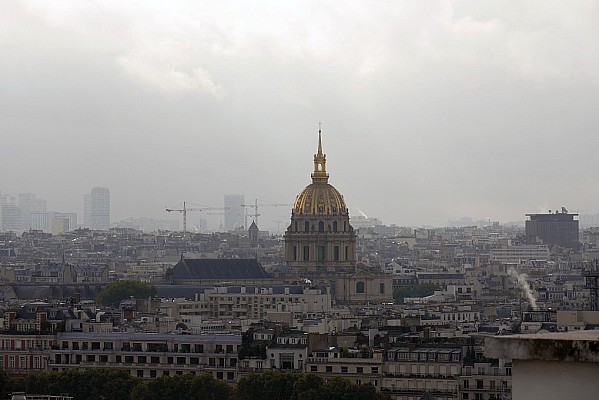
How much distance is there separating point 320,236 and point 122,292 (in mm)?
40670

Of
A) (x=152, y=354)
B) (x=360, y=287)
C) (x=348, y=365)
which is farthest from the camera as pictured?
(x=360, y=287)

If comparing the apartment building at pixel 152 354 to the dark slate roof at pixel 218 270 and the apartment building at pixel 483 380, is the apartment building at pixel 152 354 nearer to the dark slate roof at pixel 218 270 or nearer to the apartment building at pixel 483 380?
the apartment building at pixel 483 380

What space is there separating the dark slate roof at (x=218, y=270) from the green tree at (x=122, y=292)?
25.7 metres

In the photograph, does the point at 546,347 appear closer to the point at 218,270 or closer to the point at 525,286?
the point at 525,286

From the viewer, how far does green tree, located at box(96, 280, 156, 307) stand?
11356 centimetres

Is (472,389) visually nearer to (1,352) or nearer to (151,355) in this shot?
(151,355)

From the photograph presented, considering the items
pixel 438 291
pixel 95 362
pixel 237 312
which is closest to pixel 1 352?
pixel 95 362

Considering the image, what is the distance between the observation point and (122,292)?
11619 cm

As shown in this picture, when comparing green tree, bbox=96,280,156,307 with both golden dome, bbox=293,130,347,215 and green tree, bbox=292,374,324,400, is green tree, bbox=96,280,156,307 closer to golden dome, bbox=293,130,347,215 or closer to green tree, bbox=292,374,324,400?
golden dome, bbox=293,130,347,215

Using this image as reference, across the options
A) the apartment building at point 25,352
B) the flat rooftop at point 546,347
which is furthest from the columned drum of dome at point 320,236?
the flat rooftop at point 546,347

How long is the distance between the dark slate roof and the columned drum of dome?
17.2 ft

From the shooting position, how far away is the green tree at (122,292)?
373 ft

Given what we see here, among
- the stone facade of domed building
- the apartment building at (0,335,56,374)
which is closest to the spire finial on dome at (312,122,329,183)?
the stone facade of domed building

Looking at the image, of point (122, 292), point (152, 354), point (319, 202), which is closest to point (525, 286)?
point (319, 202)
